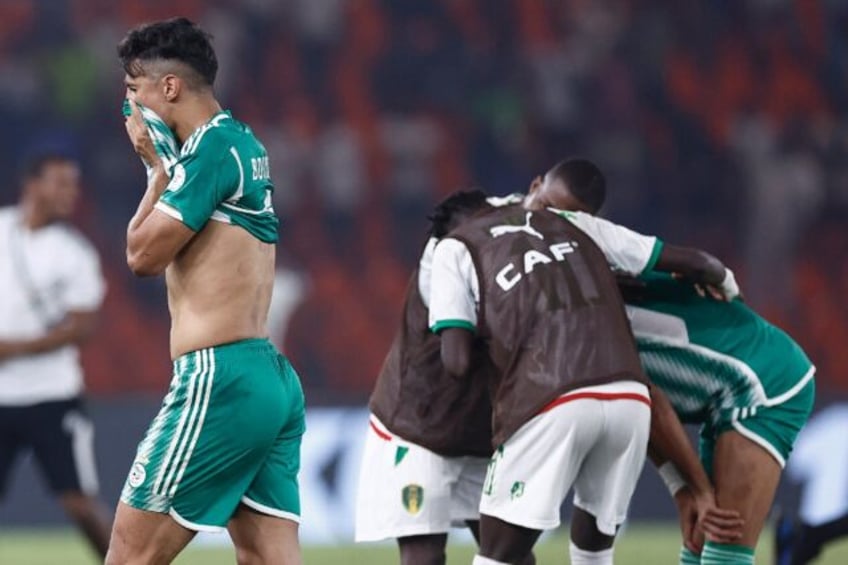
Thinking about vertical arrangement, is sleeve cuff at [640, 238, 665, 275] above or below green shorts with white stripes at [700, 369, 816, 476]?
above

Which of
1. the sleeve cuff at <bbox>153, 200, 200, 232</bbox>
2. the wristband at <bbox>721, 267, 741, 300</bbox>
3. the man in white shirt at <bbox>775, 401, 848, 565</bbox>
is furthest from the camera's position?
the man in white shirt at <bbox>775, 401, 848, 565</bbox>

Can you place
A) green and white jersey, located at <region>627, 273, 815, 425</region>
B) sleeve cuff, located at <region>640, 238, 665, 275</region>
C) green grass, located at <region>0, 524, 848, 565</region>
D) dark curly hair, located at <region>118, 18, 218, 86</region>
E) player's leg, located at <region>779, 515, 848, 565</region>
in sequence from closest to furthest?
dark curly hair, located at <region>118, 18, 218, 86</region>, sleeve cuff, located at <region>640, 238, 665, 275</region>, green and white jersey, located at <region>627, 273, 815, 425</region>, player's leg, located at <region>779, 515, 848, 565</region>, green grass, located at <region>0, 524, 848, 565</region>

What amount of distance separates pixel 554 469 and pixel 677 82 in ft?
32.4

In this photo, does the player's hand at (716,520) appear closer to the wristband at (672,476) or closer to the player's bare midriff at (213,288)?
the wristband at (672,476)

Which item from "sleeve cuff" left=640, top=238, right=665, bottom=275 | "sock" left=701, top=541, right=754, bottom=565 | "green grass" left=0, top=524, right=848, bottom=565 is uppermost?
"sleeve cuff" left=640, top=238, right=665, bottom=275

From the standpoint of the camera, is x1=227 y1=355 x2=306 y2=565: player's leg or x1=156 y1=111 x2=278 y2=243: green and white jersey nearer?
x1=156 y1=111 x2=278 y2=243: green and white jersey

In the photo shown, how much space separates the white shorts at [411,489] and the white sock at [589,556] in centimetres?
41

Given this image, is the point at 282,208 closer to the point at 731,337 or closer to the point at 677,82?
the point at 677,82

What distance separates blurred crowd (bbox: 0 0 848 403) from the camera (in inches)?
536

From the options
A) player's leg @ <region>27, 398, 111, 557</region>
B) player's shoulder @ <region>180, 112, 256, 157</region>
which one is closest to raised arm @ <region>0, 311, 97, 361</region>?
player's leg @ <region>27, 398, 111, 557</region>

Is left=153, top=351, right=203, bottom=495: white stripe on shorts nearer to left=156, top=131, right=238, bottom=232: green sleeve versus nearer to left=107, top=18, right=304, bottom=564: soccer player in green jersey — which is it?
left=107, top=18, right=304, bottom=564: soccer player in green jersey

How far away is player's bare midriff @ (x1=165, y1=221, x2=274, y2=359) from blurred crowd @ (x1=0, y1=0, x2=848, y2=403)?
818 centimetres

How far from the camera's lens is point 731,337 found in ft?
20.3

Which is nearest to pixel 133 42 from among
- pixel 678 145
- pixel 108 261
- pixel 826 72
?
pixel 108 261
